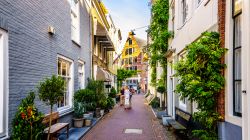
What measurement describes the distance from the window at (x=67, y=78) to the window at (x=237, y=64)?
6.88m

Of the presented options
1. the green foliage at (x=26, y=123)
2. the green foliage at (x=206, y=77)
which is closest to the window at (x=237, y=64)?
the green foliage at (x=206, y=77)

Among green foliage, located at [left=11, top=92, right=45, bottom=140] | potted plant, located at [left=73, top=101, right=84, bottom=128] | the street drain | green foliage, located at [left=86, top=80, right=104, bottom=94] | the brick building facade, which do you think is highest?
the brick building facade

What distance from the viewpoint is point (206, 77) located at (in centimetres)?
652

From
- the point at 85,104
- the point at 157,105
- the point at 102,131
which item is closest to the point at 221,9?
the point at 102,131

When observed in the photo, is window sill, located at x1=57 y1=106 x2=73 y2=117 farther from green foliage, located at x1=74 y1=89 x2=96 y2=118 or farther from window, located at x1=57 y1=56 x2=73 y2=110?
green foliage, located at x1=74 y1=89 x2=96 y2=118

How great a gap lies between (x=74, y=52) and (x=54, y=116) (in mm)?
4135

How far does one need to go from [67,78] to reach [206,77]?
6940 millimetres

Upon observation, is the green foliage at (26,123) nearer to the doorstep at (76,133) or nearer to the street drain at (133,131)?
the doorstep at (76,133)

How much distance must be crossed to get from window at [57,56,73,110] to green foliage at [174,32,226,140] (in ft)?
19.3

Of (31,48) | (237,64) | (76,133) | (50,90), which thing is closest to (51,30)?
(31,48)

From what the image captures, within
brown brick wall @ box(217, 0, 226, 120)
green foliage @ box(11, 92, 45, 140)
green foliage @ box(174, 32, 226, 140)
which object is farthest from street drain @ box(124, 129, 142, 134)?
brown brick wall @ box(217, 0, 226, 120)

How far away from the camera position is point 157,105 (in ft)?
74.4

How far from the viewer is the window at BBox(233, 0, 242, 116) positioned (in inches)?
224

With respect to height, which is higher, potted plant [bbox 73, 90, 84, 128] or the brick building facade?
the brick building facade
